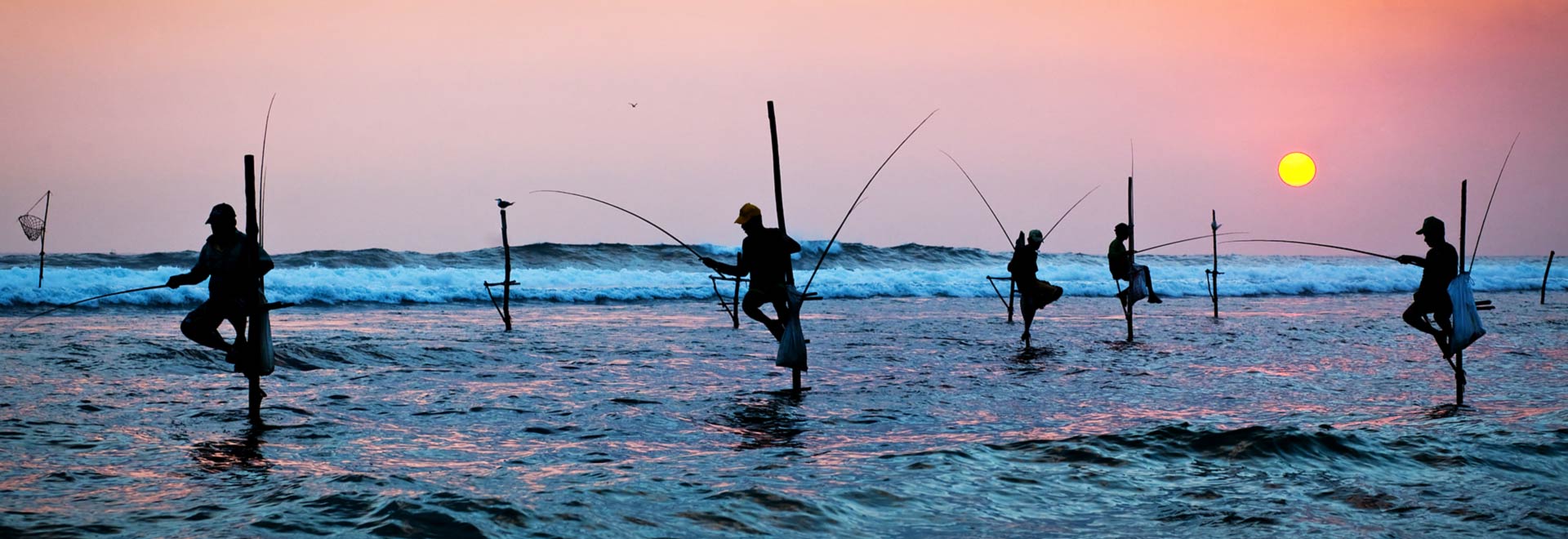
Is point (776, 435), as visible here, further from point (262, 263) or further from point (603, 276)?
point (603, 276)

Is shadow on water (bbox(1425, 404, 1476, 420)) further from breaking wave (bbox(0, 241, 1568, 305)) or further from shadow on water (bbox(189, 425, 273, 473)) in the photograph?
breaking wave (bbox(0, 241, 1568, 305))

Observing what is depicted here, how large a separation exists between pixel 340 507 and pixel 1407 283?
4662 cm

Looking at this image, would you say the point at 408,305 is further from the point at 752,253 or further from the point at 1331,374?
the point at 1331,374

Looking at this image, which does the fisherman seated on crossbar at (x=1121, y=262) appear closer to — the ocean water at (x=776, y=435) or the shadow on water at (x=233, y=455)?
the ocean water at (x=776, y=435)

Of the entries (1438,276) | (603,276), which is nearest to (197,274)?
(1438,276)

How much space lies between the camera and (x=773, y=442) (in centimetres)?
802

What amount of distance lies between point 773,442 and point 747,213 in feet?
8.76

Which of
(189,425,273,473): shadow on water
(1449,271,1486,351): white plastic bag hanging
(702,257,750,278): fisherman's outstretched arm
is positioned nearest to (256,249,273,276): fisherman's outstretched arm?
(189,425,273,473): shadow on water

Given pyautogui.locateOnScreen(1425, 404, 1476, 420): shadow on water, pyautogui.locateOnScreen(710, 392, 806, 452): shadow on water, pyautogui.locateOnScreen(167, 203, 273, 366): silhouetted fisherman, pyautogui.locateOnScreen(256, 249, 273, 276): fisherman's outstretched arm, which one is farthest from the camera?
pyautogui.locateOnScreen(1425, 404, 1476, 420): shadow on water

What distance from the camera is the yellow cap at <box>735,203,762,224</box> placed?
32.9ft

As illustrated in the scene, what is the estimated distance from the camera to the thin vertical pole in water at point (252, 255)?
26.9 ft

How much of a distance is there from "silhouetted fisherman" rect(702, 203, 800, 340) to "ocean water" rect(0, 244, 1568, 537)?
965 millimetres

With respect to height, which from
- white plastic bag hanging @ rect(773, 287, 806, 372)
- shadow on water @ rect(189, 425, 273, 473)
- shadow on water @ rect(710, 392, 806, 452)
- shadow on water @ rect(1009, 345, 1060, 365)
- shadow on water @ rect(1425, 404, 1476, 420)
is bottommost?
shadow on water @ rect(189, 425, 273, 473)

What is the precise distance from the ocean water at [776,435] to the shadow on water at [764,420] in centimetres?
5
